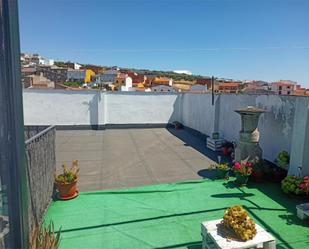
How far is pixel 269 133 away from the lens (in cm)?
702

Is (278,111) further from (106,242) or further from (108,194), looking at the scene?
(106,242)

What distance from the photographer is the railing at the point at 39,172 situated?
3.60 metres

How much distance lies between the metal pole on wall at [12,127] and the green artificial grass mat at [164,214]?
2.12 m

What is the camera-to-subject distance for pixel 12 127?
1.60 meters

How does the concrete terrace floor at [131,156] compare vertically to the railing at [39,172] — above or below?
below

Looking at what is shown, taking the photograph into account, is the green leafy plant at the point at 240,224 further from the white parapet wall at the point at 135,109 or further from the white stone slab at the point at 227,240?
the white parapet wall at the point at 135,109

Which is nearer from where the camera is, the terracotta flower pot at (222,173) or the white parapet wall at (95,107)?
the terracotta flower pot at (222,173)

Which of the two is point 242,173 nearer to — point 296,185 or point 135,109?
point 296,185

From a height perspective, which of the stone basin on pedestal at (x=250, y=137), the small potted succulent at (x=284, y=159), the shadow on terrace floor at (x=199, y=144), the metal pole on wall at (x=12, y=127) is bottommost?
the shadow on terrace floor at (x=199, y=144)

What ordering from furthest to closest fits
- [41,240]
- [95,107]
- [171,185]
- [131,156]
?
[95,107] → [131,156] → [171,185] → [41,240]

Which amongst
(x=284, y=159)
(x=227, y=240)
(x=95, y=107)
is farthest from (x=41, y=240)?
(x=95, y=107)

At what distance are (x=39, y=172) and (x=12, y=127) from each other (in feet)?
9.28

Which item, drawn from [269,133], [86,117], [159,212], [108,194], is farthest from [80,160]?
[86,117]

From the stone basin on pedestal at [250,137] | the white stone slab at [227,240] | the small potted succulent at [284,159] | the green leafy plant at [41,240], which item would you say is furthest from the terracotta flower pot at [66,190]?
the small potted succulent at [284,159]
